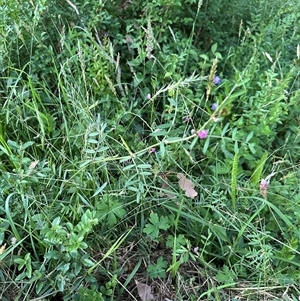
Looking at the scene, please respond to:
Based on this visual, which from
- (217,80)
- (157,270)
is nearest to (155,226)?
(157,270)

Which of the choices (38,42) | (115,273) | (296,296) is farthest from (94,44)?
(296,296)

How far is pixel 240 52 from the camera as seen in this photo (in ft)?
7.20

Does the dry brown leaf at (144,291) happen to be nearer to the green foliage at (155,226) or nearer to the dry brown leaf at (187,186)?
the green foliage at (155,226)

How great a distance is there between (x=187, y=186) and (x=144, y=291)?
0.39m

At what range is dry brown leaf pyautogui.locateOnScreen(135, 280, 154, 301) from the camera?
1593 mm

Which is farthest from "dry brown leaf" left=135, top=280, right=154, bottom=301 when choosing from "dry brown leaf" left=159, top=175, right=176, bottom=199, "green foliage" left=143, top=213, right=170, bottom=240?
"dry brown leaf" left=159, top=175, right=176, bottom=199

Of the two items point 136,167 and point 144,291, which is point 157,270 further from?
point 136,167

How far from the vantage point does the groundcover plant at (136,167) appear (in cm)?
156

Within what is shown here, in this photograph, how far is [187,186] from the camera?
1.72m

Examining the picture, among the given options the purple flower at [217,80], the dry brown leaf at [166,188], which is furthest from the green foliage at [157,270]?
the purple flower at [217,80]

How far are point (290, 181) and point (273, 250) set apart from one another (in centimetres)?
27

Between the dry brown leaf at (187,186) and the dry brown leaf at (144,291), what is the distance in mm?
345

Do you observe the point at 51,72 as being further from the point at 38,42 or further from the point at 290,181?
the point at 290,181

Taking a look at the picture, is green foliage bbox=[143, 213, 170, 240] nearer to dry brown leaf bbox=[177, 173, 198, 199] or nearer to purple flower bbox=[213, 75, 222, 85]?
dry brown leaf bbox=[177, 173, 198, 199]
